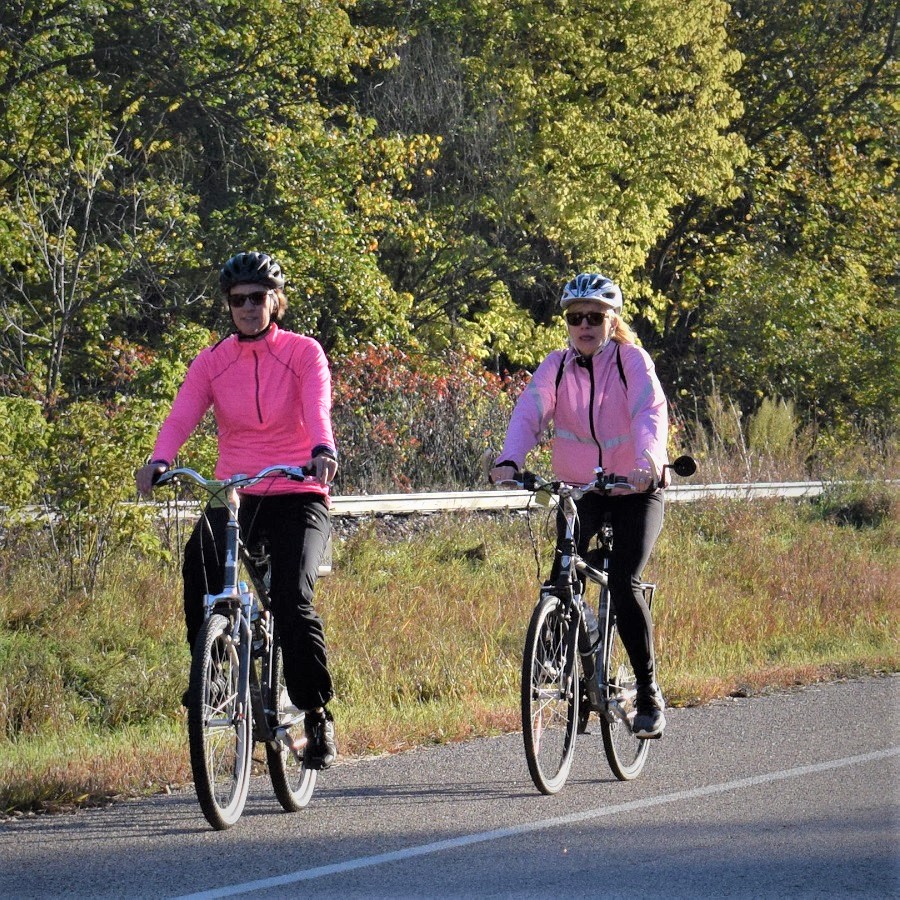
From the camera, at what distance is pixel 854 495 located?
20531 millimetres

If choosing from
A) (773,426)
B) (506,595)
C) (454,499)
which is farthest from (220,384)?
(773,426)

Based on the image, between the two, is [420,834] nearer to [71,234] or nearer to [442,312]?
[71,234]

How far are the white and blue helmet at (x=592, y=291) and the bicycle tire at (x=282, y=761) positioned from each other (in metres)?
1.97

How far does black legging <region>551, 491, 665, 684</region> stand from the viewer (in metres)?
7.11

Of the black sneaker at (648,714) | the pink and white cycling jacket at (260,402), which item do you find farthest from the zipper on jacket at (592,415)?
the pink and white cycling jacket at (260,402)

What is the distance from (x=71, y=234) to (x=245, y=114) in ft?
8.98

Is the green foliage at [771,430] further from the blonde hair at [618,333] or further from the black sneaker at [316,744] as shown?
the black sneaker at [316,744]

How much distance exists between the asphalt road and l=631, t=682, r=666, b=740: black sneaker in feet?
0.72

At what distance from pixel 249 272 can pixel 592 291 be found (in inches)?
61.0

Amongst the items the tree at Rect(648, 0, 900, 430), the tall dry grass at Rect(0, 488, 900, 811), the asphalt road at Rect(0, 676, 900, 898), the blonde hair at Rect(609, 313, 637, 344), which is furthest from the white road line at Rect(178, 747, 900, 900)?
the tree at Rect(648, 0, 900, 430)

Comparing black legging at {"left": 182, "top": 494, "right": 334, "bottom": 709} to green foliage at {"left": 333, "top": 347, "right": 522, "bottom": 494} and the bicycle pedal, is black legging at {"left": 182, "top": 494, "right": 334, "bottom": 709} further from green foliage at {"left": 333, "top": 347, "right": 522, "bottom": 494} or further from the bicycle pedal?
green foliage at {"left": 333, "top": 347, "right": 522, "bottom": 494}

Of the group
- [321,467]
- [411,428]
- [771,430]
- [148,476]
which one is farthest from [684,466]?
[771,430]

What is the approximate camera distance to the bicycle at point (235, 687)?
5.83 m

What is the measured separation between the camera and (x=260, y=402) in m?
6.45
